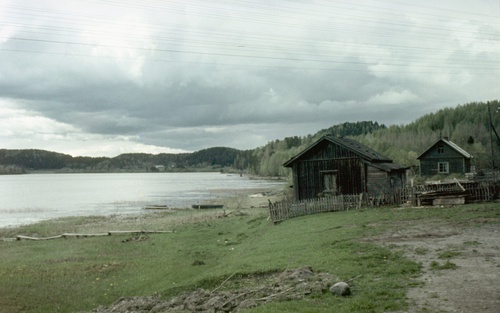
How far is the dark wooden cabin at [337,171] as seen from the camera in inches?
1508

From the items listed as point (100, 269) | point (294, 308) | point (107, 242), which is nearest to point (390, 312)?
point (294, 308)

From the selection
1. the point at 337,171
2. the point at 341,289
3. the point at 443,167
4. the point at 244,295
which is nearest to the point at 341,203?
the point at 337,171

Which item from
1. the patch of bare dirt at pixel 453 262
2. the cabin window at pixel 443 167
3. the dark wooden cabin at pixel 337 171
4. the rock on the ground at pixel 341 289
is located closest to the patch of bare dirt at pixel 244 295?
the rock on the ground at pixel 341 289

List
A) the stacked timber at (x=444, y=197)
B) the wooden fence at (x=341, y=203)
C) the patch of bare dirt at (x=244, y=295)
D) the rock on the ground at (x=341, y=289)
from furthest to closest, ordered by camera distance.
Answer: the wooden fence at (x=341, y=203)
the stacked timber at (x=444, y=197)
the patch of bare dirt at (x=244, y=295)
the rock on the ground at (x=341, y=289)

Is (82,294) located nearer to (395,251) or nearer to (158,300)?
(158,300)

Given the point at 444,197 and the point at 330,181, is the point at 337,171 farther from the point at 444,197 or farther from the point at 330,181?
the point at 444,197

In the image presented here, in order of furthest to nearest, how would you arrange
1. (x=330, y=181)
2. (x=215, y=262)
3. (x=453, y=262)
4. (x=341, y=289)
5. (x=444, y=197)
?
(x=330, y=181) → (x=444, y=197) → (x=215, y=262) → (x=453, y=262) → (x=341, y=289)

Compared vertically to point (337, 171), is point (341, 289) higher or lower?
lower

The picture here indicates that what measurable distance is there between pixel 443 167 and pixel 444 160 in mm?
1226

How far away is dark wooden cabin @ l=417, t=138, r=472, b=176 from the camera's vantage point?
76019mm

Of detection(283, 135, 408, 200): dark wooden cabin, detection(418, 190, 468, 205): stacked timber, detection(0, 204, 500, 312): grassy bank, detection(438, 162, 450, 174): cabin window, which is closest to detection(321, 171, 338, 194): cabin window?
detection(283, 135, 408, 200): dark wooden cabin

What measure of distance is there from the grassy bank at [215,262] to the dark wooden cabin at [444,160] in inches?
2018

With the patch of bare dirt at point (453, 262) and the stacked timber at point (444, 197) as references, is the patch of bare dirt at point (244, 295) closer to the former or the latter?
the patch of bare dirt at point (453, 262)

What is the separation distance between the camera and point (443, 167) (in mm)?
77625
